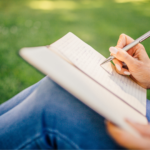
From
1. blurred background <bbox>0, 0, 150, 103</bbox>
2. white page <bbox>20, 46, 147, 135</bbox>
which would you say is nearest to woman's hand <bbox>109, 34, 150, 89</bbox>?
white page <bbox>20, 46, 147, 135</bbox>

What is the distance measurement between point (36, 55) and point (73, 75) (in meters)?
0.13

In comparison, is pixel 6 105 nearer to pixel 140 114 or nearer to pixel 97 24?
pixel 140 114

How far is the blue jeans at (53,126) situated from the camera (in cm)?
48

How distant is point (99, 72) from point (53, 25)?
5.98 ft

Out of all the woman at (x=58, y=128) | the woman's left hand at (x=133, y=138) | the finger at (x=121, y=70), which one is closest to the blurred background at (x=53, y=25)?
the woman at (x=58, y=128)

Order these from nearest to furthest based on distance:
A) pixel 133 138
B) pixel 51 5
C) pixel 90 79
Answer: pixel 133 138 → pixel 90 79 → pixel 51 5

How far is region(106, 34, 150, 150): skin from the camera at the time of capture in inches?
15.7

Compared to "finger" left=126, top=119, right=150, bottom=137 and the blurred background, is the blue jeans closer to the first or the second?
"finger" left=126, top=119, right=150, bottom=137

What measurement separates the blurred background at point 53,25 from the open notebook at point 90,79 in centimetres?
91

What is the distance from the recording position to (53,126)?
49 cm

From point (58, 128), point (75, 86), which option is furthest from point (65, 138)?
point (75, 86)

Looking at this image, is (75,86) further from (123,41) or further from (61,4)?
(61,4)

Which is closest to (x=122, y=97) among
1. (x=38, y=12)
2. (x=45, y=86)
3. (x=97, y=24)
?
(x=45, y=86)

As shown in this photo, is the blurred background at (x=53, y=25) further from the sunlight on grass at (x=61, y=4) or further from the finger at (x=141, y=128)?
the finger at (x=141, y=128)
